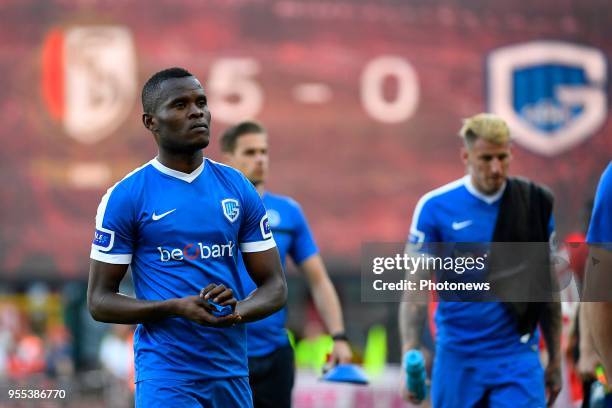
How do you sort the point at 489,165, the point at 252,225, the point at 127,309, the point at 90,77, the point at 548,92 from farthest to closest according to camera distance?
the point at 548,92
the point at 90,77
the point at 489,165
the point at 252,225
the point at 127,309

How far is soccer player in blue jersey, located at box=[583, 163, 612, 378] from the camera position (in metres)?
5.09

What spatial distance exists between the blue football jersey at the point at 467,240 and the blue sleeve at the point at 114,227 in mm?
2500

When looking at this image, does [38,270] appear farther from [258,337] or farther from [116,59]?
[258,337]

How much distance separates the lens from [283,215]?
848 cm

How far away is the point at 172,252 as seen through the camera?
224 inches

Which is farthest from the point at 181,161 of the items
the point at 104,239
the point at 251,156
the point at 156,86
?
the point at 251,156

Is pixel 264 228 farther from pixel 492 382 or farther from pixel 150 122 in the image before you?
pixel 492 382

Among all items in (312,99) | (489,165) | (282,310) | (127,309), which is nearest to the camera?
(127,309)

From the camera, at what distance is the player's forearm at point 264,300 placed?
18.7ft

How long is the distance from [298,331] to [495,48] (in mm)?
6903

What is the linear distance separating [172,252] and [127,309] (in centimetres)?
33

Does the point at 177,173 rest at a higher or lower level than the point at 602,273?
higher

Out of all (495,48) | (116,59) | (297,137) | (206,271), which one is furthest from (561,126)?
(206,271)

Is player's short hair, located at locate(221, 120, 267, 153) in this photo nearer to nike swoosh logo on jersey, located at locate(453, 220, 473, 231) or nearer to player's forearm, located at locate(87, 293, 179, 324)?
nike swoosh logo on jersey, located at locate(453, 220, 473, 231)
